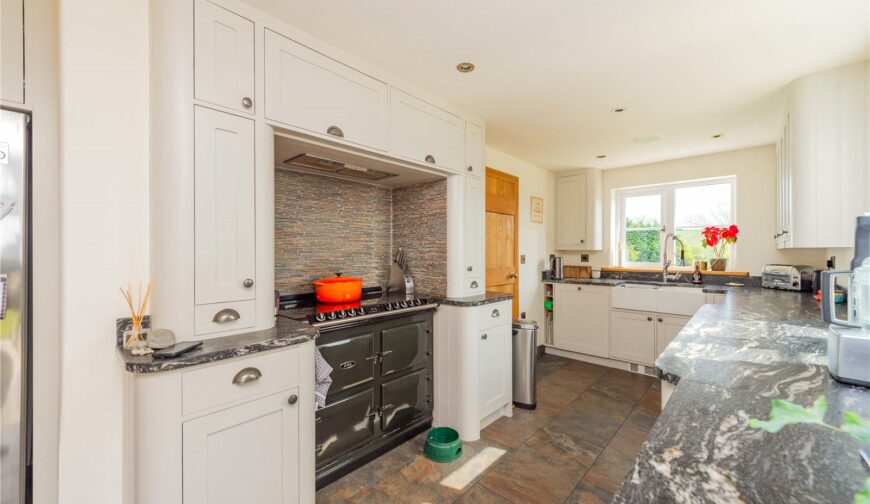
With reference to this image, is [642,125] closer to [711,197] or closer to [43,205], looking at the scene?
[711,197]

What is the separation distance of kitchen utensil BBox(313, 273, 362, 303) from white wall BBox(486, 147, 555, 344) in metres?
2.11

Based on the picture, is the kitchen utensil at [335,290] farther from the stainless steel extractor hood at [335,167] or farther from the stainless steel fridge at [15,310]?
the stainless steel fridge at [15,310]

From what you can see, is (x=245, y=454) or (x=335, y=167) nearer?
(x=245, y=454)

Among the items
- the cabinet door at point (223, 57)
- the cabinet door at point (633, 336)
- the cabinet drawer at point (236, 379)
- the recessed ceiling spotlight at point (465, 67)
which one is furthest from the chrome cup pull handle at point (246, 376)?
the cabinet door at point (633, 336)

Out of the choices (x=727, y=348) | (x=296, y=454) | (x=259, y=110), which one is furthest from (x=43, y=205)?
(x=727, y=348)

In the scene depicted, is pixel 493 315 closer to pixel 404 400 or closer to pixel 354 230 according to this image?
pixel 404 400

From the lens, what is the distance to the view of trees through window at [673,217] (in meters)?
4.01

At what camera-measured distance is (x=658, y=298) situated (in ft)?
12.3

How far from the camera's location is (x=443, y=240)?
8.71 feet

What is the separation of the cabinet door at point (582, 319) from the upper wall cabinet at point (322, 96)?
3189mm

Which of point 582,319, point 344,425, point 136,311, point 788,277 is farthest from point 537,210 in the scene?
point 136,311

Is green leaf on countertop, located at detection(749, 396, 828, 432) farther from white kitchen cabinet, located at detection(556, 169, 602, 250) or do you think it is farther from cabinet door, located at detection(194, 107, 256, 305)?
white kitchen cabinet, located at detection(556, 169, 602, 250)

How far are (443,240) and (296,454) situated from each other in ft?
5.30

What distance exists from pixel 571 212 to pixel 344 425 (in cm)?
383
